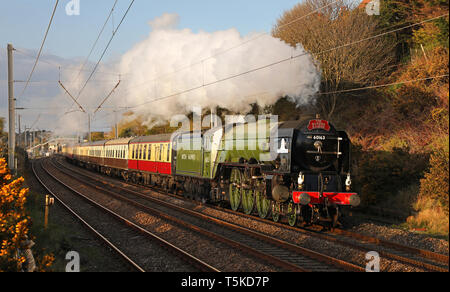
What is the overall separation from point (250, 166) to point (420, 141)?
9327mm

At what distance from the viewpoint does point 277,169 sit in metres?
13.4

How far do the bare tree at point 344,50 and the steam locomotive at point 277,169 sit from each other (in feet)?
35.0

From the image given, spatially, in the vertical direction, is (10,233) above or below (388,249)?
above

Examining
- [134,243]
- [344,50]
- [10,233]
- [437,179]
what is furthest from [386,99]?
[10,233]

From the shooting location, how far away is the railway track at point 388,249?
929 cm

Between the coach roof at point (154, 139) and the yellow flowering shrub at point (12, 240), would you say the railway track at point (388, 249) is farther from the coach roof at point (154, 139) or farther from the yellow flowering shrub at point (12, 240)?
the coach roof at point (154, 139)

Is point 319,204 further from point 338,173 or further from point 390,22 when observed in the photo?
point 390,22

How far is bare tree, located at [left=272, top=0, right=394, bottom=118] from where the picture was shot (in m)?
26.5

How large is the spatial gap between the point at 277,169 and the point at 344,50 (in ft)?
50.4

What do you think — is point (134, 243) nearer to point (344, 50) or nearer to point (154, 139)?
point (154, 139)

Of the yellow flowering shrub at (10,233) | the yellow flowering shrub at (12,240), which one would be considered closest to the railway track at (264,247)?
the yellow flowering shrub at (12,240)

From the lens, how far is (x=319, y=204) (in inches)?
517

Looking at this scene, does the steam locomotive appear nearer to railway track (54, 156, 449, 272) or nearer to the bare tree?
railway track (54, 156, 449, 272)
